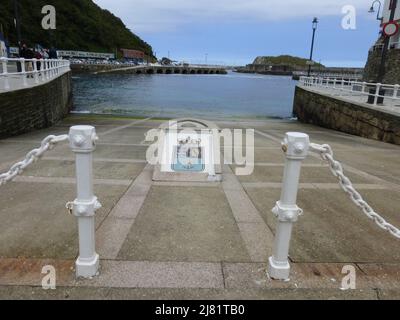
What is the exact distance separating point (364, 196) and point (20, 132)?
10089 millimetres

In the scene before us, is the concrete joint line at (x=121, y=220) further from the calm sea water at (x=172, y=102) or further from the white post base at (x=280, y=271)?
the calm sea water at (x=172, y=102)

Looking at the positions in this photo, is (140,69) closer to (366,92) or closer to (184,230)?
(366,92)

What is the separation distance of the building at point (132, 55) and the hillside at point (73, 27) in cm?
516

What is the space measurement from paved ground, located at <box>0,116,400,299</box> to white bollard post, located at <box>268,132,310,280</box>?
0.15 meters

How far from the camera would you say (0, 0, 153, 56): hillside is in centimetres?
10650

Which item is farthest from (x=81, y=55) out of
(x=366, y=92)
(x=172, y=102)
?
(x=366, y=92)

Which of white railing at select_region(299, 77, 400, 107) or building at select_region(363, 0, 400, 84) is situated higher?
building at select_region(363, 0, 400, 84)

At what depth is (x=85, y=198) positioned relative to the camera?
9.27 feet

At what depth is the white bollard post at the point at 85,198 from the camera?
2701 millimetres

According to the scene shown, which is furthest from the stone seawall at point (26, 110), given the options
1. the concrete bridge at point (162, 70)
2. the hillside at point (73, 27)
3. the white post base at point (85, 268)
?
the hillside at point (73, 27)

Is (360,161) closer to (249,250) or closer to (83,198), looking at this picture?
(249,250)

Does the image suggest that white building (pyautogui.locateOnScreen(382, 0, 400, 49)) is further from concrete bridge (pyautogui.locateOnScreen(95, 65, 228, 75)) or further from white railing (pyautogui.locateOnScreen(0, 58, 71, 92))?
concrete bridge (pyautogui.locateOnScreen(95, 65, 228, 75))

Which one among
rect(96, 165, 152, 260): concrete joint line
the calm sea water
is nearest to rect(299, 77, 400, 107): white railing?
the calm sea water

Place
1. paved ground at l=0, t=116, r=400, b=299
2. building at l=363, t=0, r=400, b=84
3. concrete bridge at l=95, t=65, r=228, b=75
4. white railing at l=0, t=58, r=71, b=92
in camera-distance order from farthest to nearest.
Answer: concrete bridge at l=95, t=65, r=228, b=75
building at l=363, t=0, r=400, b=84
white railing at l=0, t=58, r=71, b=92
paved ground at l=0, t=116, r=400, b=299
